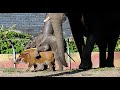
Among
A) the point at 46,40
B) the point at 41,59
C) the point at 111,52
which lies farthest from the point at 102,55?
the point at 41,59

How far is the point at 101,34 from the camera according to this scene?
711 centimetres

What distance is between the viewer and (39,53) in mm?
7344

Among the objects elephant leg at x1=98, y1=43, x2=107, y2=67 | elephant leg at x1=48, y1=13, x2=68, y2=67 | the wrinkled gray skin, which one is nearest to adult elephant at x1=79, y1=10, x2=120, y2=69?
elephant leg at x1=98, y1=43, x2=107, y2=67

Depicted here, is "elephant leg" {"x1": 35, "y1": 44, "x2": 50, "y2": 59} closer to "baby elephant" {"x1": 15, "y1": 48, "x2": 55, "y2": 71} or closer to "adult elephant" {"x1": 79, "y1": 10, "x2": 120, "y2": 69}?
"baby elephant" {"x1": 15, "y1": 48, "x2": 55, "y2": 71}

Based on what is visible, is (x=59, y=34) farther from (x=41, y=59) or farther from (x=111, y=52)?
(x=111, y=52)

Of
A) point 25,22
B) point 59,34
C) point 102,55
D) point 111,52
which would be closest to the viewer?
point 59,34

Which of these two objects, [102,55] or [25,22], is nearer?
[102,55]

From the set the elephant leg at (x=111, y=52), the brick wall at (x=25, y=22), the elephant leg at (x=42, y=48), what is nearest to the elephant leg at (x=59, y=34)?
the elephant leg at (x=42, y=48)

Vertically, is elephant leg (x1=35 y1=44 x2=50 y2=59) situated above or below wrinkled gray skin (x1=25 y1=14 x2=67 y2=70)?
below

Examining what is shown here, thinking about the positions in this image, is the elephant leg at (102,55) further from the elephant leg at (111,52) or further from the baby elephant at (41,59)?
the baby elephant at (41,59)

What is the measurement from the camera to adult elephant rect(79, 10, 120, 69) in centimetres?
686
